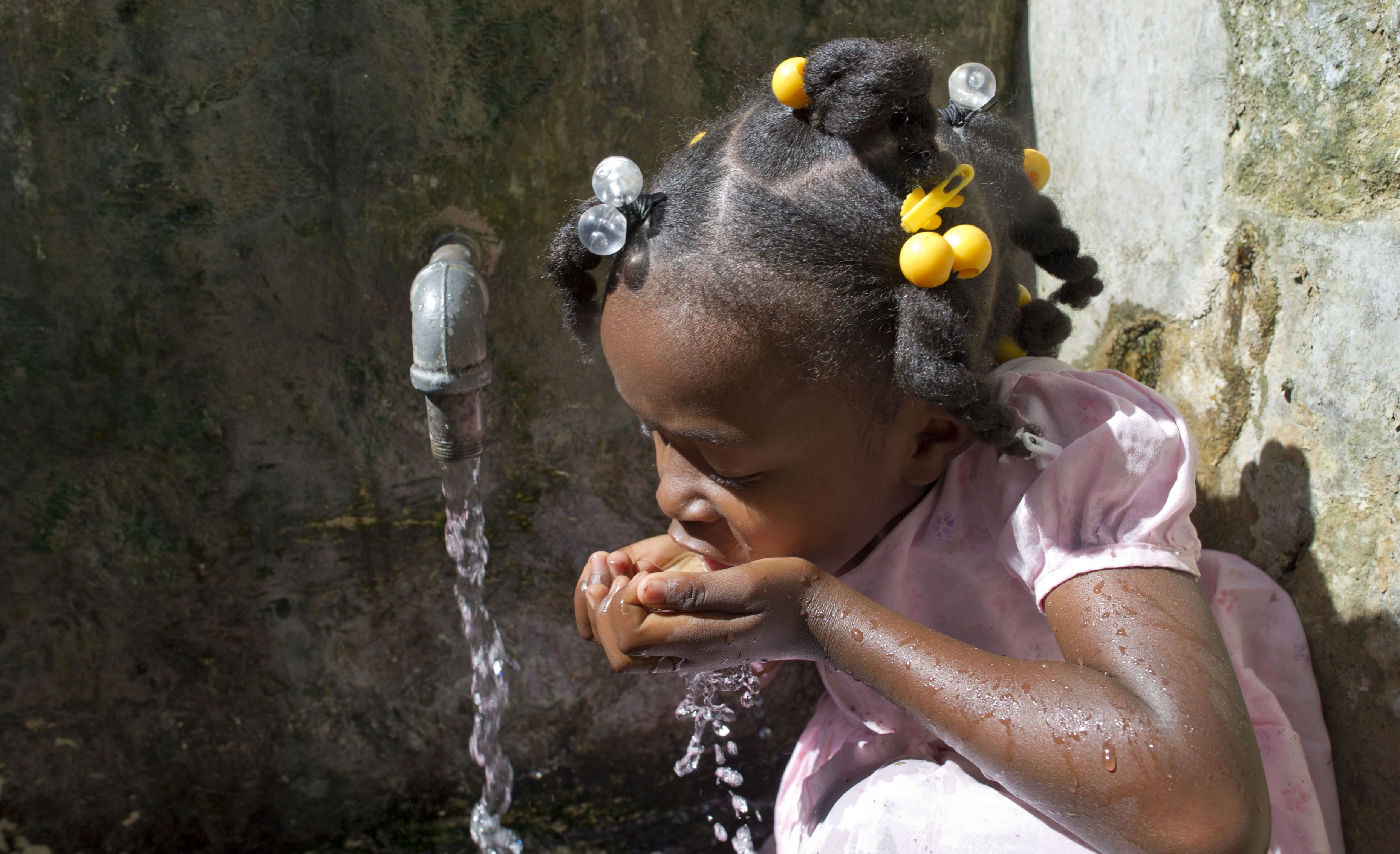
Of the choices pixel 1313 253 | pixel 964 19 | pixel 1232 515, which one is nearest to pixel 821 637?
pixel 1232 515

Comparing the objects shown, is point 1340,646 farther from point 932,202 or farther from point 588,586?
point 588,586

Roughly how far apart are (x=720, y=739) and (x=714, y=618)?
0.98 metres

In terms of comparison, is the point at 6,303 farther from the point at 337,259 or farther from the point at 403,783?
the point at 403,783

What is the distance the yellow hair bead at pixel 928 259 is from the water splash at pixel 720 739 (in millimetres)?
900

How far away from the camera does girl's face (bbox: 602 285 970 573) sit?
3.97 feet

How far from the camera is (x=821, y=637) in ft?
3.95

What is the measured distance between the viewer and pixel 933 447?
1.32 metres

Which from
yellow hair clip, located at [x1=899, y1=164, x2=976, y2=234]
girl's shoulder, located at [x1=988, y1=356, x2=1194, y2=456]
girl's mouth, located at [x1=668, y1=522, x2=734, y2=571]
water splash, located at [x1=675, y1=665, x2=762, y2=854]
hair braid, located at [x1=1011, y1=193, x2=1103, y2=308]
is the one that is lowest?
water splash, located at [x1=675, y1=665, x2=762, y2=854]

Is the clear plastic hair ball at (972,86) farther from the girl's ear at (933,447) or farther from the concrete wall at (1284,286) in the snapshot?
the girl's ear at (933,447)

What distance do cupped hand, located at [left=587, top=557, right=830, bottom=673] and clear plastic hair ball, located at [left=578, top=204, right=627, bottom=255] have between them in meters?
0.42

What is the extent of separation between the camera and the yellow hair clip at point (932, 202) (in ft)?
3.85

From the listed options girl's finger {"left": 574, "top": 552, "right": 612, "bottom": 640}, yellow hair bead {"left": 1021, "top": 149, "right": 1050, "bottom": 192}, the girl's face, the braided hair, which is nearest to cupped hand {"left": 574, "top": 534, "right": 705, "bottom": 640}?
girl's finger {"left": 574, "top": 552, "right": 612, "bottom": 640}

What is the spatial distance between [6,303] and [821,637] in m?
1.41

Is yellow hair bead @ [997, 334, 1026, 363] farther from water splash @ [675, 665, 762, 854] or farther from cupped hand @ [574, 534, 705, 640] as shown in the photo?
water splash @ [675, 665, 762, 854]
